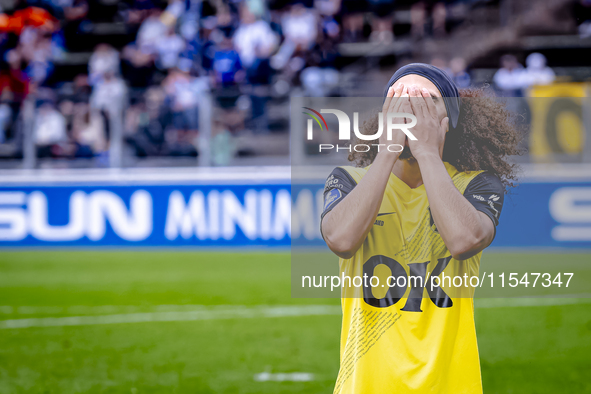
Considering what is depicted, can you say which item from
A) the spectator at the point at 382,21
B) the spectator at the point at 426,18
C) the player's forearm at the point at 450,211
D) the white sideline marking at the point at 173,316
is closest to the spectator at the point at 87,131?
the white sideline marking at the point at 173,316

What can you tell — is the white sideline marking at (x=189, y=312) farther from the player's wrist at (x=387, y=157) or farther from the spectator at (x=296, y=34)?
the spectator at (x=296, y=34)

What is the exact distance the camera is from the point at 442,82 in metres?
1.58

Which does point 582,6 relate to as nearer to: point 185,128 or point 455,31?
point 455,31

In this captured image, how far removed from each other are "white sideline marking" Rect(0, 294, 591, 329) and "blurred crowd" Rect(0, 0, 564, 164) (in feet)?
11.5

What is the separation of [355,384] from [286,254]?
8274mm

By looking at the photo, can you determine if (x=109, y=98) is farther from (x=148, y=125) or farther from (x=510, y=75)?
(x=510, y=75)

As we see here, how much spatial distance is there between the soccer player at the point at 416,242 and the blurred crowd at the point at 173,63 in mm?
7176

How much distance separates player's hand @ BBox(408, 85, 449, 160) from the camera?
1.53 meters

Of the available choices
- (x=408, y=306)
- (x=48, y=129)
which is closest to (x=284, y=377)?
(x=408, y=306)

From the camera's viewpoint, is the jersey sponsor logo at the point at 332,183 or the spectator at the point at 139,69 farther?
the spectator at the point at 139,69

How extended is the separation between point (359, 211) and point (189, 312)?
4820mm

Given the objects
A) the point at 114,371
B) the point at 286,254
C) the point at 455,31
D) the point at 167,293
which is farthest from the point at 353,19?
the point at 114,371

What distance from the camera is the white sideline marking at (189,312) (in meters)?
5.75

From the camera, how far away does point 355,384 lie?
5.46ft
